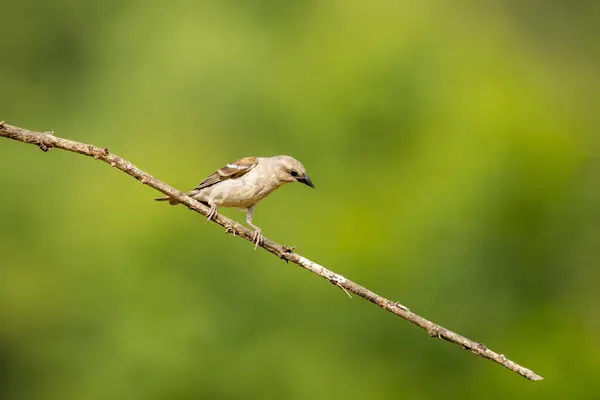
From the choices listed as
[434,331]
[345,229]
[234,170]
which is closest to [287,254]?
[434,331]

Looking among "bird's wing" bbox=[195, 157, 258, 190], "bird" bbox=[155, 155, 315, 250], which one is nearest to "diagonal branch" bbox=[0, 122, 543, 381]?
"bird" bbox=[155, 155, 315, 250]

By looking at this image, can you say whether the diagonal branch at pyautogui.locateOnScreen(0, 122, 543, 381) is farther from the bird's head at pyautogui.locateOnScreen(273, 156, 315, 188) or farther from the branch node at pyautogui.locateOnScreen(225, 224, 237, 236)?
the bird's head at pyautogui.locateOnScreen(273, 156, 315, 188)

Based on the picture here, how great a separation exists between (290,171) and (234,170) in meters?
0.64

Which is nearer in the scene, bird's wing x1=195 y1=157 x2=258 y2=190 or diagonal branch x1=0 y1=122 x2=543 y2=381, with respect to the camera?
diagonal branch x1=0 y1=122 x2=543 y2=381

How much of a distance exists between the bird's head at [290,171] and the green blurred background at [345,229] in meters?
9.16

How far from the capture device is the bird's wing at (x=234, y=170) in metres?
9.14

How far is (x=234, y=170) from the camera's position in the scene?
9.16 metres

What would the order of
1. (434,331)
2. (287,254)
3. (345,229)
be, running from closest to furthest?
(434,331) < (287,254) < (345,229)

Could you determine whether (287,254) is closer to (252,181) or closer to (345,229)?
(252,181)

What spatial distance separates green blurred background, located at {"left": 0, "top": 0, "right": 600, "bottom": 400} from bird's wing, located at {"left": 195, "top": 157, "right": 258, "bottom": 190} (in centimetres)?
875

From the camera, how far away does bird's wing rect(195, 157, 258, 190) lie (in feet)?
30.0

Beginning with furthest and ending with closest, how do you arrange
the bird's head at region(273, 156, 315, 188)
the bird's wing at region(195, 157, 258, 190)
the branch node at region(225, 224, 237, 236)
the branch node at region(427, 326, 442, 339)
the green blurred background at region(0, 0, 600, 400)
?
the green blurred background at region(0, 0, 600, 400) → the bird's wing at region(195, 157, 258, 190) → the bird's head at region(273, 156, 315, 188) → the branch node at region(225, 224, 237, 236) → the branch node at region(427, 326, 442, 339)

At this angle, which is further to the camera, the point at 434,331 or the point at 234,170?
the point at 234,170

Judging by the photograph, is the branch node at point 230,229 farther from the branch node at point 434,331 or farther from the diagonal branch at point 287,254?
the branch node at point 434,331
